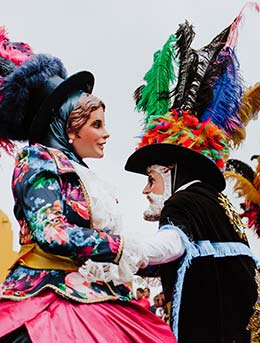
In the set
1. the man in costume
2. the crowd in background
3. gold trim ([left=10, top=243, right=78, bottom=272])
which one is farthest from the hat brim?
the crowd in background

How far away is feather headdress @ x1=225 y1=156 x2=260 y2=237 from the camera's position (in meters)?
6.04

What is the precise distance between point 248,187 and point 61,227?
3893 millimetres

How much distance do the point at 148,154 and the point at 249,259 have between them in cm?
82

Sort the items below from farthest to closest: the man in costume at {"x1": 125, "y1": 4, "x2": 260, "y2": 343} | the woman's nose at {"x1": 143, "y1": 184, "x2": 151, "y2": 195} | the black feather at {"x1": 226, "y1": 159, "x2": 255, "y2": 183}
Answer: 1. the black feather at {"x1": 226, "y1": 159, "x2": 255, "y2": 183}
2. the woman's nose at {"x1": 143, "y1": 184, "x2": 151, "y2": 195}
3. the man in costume at {"x1": 125, "y1": 4, "x2": 260, "y2": 343}

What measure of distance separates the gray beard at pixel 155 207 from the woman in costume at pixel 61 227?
4.09 ft

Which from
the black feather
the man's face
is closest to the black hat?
the man's face

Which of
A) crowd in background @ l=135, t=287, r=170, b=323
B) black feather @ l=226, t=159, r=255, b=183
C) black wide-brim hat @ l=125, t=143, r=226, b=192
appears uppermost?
black wide-brim hat @ l=125, t=143, r=226, b=192

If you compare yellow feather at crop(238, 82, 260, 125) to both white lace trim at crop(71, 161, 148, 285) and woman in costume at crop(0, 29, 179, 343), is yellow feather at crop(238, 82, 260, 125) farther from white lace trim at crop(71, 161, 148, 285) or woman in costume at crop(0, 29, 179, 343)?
white lace trim at crop(71, 161, 148, 285)

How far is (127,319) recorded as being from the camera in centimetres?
262

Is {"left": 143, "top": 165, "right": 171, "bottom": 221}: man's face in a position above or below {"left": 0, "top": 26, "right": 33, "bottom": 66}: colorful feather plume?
below

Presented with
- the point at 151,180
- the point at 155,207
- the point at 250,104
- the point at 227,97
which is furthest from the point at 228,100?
the point at 155,207

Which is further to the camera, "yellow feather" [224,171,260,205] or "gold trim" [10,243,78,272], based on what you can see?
"yellow feather" [224,171,260,205]

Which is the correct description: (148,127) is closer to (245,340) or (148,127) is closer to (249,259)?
(249,259)

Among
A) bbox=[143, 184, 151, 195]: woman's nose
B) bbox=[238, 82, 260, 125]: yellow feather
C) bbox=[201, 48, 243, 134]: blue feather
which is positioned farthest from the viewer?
bbox=[238, 82, 260, 125]: yellow feather
